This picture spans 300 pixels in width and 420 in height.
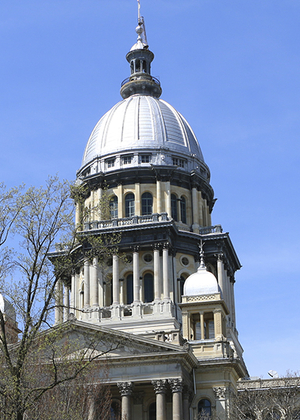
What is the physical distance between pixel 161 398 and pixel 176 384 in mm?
1448

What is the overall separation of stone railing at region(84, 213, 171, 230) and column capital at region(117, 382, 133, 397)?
22784mm

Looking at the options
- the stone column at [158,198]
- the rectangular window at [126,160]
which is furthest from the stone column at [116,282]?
the rectangular window at [126,160]

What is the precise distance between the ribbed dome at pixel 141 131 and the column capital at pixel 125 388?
107ft

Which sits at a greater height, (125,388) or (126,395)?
(125,388)

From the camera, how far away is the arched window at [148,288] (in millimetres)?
75819

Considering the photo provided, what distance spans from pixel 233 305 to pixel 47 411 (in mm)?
45733

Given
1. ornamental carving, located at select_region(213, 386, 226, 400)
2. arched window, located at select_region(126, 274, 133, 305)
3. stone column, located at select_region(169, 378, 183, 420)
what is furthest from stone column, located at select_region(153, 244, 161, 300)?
stone column, located at select_region(169, 378, 183, 420)

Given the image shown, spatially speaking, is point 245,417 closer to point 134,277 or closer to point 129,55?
point 134,277

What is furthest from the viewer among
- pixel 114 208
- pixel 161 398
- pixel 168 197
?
pixel 114 208

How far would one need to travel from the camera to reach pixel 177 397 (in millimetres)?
55312

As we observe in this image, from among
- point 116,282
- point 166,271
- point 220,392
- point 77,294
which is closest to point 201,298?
point 220,392

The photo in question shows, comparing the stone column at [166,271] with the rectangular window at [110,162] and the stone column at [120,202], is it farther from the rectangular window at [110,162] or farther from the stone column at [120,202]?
the rectangular window at [110,162]

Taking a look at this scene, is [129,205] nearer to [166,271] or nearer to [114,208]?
[114,208]

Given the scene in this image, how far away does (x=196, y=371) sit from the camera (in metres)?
60.3
